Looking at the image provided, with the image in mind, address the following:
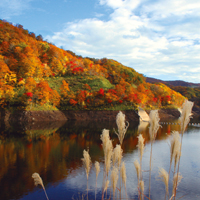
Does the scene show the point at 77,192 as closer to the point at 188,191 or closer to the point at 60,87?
the point at 188,191

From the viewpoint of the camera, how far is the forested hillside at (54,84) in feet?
140

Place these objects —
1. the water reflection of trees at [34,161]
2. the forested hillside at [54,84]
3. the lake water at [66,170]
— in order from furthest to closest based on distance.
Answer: the forested hillside at [54,84] → the water reflection of trees at [34,161] → the lake water at [66,170]

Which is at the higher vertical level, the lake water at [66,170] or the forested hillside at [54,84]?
the forested hillside at [54,84]

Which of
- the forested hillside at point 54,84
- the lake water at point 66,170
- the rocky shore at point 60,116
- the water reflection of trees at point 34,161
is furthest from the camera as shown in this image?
the forested hillside at point 54,84

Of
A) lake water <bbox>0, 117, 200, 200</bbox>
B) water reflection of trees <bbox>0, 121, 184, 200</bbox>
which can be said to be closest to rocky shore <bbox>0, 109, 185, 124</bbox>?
water reflection of trees <bbox>0, 121, 184, 200</bbox>

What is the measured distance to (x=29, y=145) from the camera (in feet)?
63.6

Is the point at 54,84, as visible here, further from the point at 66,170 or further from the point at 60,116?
the point at 66,170

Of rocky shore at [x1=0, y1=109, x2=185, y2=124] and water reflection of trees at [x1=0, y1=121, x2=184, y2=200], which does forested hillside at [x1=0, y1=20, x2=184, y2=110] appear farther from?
water reflection of trees at [x1=0, y1=121, x2=184, y2=200]

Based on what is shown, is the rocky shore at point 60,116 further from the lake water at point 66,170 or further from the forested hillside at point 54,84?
the lake water at point 66,170

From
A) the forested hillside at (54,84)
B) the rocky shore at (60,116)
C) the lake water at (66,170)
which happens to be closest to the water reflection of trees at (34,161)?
the lake water at (66,170)

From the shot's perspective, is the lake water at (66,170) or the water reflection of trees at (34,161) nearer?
the lake water at (66,170)

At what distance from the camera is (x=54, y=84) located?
55812mm

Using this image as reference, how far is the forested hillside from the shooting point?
140ft

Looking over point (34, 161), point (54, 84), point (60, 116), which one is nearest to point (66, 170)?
point (34, 161)
